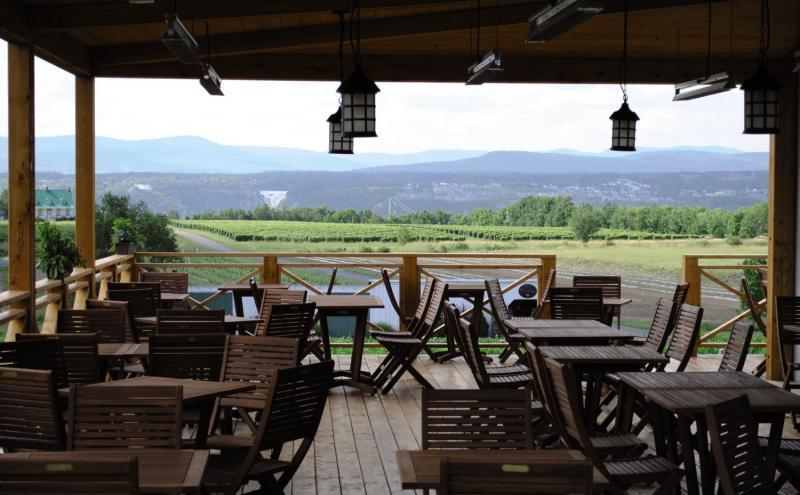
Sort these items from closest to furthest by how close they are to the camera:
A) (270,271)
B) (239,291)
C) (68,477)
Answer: (68,477)
(239,291)
(270,271)

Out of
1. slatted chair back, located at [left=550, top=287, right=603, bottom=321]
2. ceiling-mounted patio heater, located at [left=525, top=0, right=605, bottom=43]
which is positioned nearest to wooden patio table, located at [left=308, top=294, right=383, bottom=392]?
slatted chair back, located at [left=550, top=287, right=603, bottom=321]

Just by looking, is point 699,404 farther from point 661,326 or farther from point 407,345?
point 407,345

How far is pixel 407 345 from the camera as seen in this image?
846 cm

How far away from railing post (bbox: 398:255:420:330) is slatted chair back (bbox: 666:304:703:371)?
4.47 m

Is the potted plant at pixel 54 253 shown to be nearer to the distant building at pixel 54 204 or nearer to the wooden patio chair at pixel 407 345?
the distant building at pixel 54 204

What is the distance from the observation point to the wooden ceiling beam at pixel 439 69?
9.77 metres

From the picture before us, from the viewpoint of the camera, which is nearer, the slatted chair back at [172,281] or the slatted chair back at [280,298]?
the slatted chair back at [280,298]

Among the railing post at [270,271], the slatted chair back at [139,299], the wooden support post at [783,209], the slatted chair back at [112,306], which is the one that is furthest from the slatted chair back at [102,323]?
the wooden support post at [783,209]

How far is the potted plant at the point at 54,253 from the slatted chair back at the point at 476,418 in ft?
16.1

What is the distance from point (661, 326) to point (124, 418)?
480 cm

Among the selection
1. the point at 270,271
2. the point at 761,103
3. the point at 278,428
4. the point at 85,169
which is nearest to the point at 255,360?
the point at 278,428

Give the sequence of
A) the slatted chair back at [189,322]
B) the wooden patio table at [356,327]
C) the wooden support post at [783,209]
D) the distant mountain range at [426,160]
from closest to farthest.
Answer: the slatted chair back at [189,322] < the wooden patio table at [356,327] < the wooden support post at [783,209] < the distant mountain range at [426,160]

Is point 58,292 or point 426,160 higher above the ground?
point 426,160

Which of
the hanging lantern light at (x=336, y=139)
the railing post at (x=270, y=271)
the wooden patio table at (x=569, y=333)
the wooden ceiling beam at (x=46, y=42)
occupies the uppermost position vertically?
the wooden ceiling beam at (x=46, y=42)
